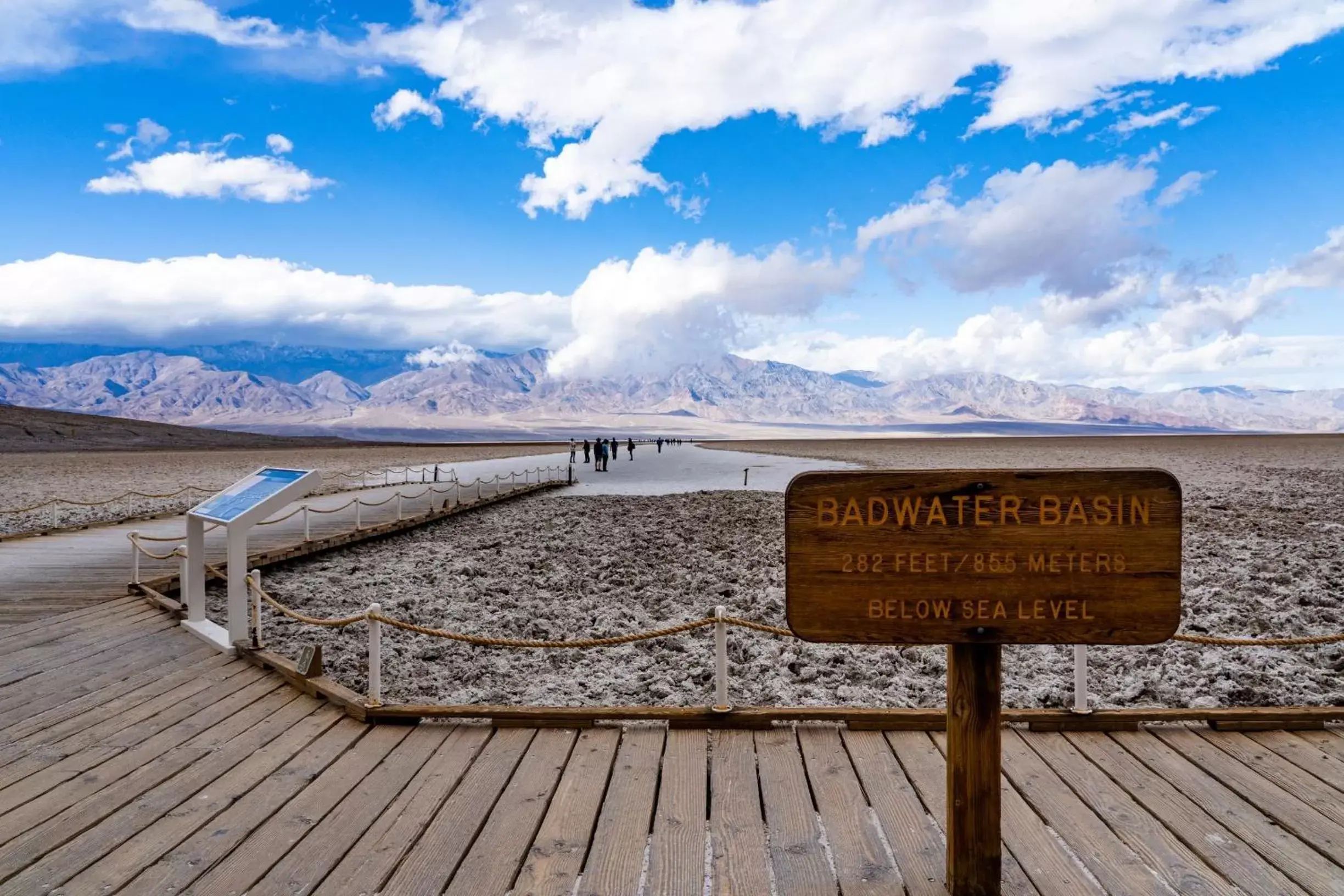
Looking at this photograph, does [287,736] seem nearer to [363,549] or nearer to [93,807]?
[93,807]

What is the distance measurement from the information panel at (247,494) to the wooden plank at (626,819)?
421cm

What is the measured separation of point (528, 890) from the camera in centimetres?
327

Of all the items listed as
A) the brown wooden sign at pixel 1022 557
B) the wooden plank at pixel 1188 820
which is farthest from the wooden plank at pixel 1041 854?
the brown wooden sign at pixel 1022 557

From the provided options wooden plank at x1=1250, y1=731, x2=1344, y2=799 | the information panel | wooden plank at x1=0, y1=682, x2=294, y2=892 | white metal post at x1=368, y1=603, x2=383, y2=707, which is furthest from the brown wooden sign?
the information panel

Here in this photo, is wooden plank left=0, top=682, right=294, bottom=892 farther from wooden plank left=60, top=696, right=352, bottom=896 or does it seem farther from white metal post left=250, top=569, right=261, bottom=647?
white metal post left=250, top=569, right=261, bottom=647

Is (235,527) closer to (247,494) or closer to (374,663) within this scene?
(247,494)

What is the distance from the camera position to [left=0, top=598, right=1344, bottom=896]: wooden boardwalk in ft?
11.1

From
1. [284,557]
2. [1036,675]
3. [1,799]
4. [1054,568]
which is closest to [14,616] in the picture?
[284,557]

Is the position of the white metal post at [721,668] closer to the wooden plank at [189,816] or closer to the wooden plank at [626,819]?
the wooden plank at [626,819]

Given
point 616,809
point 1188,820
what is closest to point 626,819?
point 616,809

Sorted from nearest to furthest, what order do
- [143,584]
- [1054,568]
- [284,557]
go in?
1. [1054,568]
2. [143,584]
3. [284,557]

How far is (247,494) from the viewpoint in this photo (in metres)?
7.18

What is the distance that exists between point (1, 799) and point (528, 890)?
3231 millimetres

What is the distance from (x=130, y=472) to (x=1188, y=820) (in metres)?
53.2
